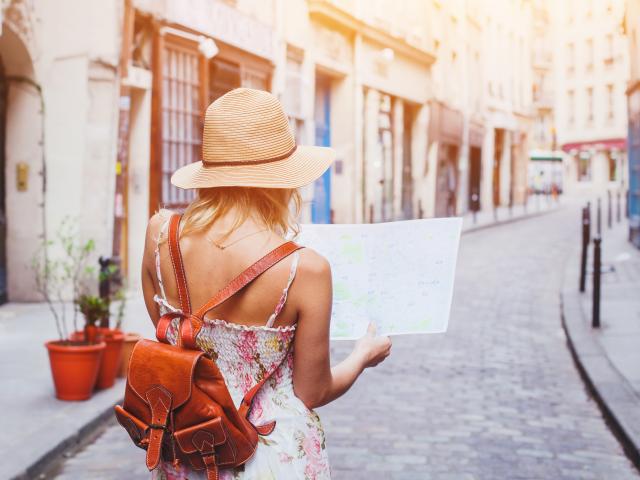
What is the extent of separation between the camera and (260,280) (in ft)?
6.86

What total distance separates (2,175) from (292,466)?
9.68 m

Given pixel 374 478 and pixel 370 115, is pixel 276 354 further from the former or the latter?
pixel 370 115

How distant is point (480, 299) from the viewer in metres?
12.3

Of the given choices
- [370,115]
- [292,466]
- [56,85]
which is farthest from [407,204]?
[292,466]

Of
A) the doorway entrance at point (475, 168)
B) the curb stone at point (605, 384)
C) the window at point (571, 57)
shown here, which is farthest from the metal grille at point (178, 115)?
the window at point (571, 57)

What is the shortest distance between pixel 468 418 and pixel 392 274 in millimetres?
4151

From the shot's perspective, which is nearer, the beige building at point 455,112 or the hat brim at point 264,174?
the hat brim at point 264,174

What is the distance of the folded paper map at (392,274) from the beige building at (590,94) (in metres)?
55.3

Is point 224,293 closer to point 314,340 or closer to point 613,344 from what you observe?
point 314,340

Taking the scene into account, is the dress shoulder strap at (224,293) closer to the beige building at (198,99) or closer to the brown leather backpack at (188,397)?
the brown leather backpack at (188,397)

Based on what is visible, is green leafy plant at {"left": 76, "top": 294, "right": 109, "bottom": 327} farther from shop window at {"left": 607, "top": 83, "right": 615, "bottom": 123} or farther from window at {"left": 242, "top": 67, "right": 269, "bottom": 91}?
shop window at {"left": 607, "top": 83, "right": 615, "bottom": 123}

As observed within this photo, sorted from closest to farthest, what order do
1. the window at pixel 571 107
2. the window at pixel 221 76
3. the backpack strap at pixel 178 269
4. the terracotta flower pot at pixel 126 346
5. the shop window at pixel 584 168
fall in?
the backpack strap at pixel 178 269 < the terracotta flower pot at pixel 126 346 < the window at pixel 221 76 < the window at pixel 571 107 < the shop window at pixel 584 168

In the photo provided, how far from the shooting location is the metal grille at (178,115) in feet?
45.1

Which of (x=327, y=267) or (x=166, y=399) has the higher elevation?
(x=327, y=267)
